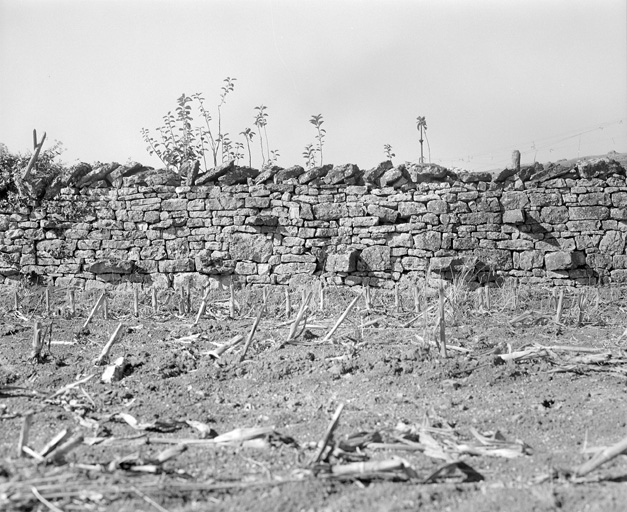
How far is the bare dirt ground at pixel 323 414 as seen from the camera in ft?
8.79

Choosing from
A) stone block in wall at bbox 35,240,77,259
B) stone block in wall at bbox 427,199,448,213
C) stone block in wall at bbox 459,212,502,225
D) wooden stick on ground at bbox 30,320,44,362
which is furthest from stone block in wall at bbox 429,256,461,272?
wooden stick on ground at bbox 30,320,44,362

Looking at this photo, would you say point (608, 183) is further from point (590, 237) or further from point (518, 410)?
point (518, 410)

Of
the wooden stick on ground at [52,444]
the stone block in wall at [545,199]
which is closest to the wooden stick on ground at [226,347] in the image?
the wooden stick on ground at [52,444]

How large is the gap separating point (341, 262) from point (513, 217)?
2391 millimetres

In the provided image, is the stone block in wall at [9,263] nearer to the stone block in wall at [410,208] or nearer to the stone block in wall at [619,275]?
the stone block in wall at [410,208]

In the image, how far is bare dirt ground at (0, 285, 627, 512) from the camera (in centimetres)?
268

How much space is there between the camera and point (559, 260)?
9359 mm

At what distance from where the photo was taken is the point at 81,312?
748 cm

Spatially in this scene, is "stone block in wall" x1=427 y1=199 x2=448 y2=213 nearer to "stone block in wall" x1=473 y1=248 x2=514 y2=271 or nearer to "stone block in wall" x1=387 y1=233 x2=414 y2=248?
"stone block in wall" x1=387 y1=233 x2=414 y2=248

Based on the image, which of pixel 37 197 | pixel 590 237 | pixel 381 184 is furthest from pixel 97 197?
pixel 590 237

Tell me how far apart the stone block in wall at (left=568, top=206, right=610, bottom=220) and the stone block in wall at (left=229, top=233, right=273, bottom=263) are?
13.6 ft

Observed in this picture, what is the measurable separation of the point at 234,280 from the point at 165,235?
1.21m

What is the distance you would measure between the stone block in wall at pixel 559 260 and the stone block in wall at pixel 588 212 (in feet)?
1.79

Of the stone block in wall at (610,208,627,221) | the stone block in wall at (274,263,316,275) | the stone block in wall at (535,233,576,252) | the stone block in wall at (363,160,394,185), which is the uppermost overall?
the stone block in wall at (363,160,394,185)
